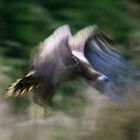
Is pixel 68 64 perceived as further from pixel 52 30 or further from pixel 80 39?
pixel 52 30

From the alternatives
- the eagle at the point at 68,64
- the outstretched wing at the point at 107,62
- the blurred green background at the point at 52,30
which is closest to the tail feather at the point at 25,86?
the eagle at the point at 68,64

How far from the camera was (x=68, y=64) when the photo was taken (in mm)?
1615

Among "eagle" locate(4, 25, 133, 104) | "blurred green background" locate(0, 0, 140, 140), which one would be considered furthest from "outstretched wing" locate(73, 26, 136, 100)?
"blurred green background" locate(0, 0, 140, 140)

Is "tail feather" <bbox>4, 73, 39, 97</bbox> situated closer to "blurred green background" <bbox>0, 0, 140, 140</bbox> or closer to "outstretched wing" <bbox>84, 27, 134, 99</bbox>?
"outstretched wing" <bbox>84, 27, 134, 99</bbox>

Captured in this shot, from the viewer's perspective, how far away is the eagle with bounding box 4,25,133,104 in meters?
1.59

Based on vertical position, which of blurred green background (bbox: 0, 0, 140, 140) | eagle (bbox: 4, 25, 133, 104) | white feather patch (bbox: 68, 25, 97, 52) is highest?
blurred green background (bbox: 0, 0, 140, 140)

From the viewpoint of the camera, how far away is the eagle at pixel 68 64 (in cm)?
159

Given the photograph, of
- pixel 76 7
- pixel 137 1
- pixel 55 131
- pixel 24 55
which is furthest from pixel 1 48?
pixel 55 131

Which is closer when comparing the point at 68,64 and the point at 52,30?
the point at 68,64

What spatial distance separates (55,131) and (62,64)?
4.33 feet

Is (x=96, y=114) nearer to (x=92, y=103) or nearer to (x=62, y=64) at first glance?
(x=92, y=103)

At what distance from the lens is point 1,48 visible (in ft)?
13.6

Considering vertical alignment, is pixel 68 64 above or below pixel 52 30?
below

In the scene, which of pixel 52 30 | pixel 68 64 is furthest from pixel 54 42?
pixel 52 30
